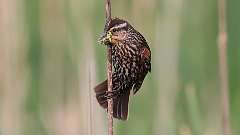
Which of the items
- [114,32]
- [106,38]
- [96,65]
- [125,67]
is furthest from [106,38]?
[96,65]

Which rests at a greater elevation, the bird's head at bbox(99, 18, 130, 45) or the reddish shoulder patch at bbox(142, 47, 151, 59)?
the bird's head at bbox(99, 18, 130, 45)

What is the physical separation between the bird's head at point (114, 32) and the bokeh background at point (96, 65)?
23.6 inches

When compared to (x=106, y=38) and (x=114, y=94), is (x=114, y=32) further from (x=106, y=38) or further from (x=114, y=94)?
(x=114, y=94)

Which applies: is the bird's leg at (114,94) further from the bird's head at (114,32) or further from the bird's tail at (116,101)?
the bird's head at (114,32)

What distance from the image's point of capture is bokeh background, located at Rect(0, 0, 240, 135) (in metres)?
3.63

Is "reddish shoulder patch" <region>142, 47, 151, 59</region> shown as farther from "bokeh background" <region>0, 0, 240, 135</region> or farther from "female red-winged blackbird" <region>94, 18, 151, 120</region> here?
"bokeh background" <region>0, 0, 240, 135</region>

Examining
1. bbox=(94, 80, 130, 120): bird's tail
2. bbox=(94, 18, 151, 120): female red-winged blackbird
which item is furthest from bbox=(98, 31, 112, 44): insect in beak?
bbox=(94, 80, 130, 120): bird's tail

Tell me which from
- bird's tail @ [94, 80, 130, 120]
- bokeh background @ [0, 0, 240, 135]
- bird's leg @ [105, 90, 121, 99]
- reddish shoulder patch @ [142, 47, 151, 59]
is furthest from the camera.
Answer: bokeh background @ [0, 0, 240, 135]

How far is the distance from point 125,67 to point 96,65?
A: 559 millimetres
